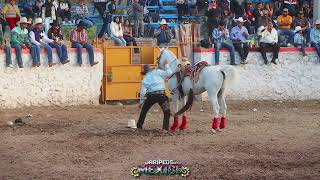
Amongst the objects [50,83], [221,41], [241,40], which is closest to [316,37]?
[241,40]

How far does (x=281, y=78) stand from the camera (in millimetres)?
25703

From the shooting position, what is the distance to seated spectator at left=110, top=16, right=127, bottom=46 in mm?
24663

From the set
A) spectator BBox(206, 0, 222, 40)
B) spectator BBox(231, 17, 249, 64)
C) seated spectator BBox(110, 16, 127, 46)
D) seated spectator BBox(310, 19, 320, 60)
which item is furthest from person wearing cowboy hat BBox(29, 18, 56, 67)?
seated spectator BBox(310, 19, 320, 60)

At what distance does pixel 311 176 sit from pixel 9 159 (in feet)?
18.3

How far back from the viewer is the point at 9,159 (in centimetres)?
1387

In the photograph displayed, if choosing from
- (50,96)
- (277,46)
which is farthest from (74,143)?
(277,46)

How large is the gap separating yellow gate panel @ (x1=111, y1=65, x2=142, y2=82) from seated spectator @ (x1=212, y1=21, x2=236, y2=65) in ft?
8.90

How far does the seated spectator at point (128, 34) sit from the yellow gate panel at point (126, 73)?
3.81 ft

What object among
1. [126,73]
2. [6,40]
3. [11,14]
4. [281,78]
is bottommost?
[281,78]

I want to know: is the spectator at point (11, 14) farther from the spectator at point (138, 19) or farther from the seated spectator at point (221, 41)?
the seated spectator at point (221, 41)

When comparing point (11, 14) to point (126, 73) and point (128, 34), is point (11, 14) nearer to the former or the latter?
point (128, 34)

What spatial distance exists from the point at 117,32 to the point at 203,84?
7.86 m

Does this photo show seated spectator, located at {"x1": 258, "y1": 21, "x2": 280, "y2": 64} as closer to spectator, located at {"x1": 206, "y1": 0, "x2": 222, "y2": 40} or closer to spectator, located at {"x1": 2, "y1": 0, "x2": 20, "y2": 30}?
spectator, located at {"x1": 206, "y1": 0, "x2": 222, "y2": 40}

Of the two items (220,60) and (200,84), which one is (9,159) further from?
(220,60)
